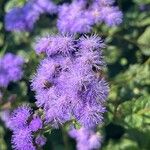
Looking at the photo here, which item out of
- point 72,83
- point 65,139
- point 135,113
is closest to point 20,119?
point 72,83

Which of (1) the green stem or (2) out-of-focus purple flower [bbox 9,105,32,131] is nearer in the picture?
(2) out-of-focus purple flower [bbox 9,105,32,131]

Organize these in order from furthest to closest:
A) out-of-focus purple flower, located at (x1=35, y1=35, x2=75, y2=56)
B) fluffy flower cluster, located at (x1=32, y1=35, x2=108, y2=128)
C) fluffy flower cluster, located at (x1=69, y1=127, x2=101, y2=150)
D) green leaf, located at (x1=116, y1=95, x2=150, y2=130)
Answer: fluffy flower cluster, located at (x1=69, y1=127, x2=101, y2=150), green leaf, located at (x1=116, y1=95, x2=150, y2=130), out-of-focus purple flower, located at (x1=35, y1=35, x2=75, y2=56), fluffy flower cluster, located at (x1=32, y1=35, x2=108, y2=128)

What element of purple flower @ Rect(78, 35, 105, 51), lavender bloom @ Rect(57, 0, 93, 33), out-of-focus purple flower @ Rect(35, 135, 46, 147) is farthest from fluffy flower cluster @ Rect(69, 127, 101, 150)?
purple flower @ Rect(78, 35, 105, 51)

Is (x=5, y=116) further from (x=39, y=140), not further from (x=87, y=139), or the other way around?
(x=39, y=140)

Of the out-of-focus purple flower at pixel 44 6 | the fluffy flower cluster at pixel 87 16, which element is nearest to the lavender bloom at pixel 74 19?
the fluffy flower cluster at pixel 87 16


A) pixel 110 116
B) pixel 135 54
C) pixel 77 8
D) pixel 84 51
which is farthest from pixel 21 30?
pixel 84 51

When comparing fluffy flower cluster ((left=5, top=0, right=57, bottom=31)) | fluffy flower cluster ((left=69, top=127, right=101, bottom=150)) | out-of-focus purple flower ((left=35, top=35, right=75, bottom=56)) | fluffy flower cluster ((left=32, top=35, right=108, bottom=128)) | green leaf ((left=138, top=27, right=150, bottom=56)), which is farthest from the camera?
fluffy flower cluster ((left=5, top=0, right=57, bottom=31))

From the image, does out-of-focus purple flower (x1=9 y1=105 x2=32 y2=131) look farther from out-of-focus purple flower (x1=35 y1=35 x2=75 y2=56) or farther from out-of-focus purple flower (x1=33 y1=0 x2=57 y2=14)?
out-of-focus purple flower (x1=33 y1=0 x2=57 y2=14)

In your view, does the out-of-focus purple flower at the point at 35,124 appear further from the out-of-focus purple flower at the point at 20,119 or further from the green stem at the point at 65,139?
the green stem at the point at 65,139
